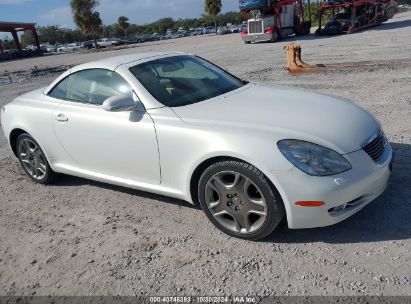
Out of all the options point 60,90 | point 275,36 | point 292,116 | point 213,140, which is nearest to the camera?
point 213,140

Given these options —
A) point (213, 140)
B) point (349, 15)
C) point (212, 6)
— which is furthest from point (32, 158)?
point (212, 6)

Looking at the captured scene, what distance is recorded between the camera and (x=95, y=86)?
4141mm

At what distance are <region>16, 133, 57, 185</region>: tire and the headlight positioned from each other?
10.3ft

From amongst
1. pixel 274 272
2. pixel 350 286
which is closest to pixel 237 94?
pixel 274 272

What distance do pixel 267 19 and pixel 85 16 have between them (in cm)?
4123

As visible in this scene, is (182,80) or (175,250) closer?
(175,250)

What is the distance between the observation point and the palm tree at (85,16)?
5741 centimetres

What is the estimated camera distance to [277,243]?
3.19m

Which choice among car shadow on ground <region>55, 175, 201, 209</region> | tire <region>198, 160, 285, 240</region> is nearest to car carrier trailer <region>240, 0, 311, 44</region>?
car shadow on ground <region>55, 175, 201, 209</region>

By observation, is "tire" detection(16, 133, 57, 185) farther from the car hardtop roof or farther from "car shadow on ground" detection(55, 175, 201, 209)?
the car hardtop roof

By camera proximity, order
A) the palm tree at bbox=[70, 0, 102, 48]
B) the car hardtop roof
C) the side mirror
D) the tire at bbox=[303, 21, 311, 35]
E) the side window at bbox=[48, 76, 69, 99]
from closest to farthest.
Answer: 1. the side mirror
2. the car hardtop roof
3. the side window at bbox=[48, 76, 69, 99]
4. the tire at bbox=[303, 21, 311, 35]
5. the palm tree at bbox=[70, 0, 102, 48]

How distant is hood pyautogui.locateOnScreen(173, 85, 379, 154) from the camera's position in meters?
3.00

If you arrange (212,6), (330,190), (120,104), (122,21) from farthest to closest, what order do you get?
(122,21), (212,6), (120,104), (330,190)

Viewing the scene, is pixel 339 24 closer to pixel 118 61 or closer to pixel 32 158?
pixel 118 61
